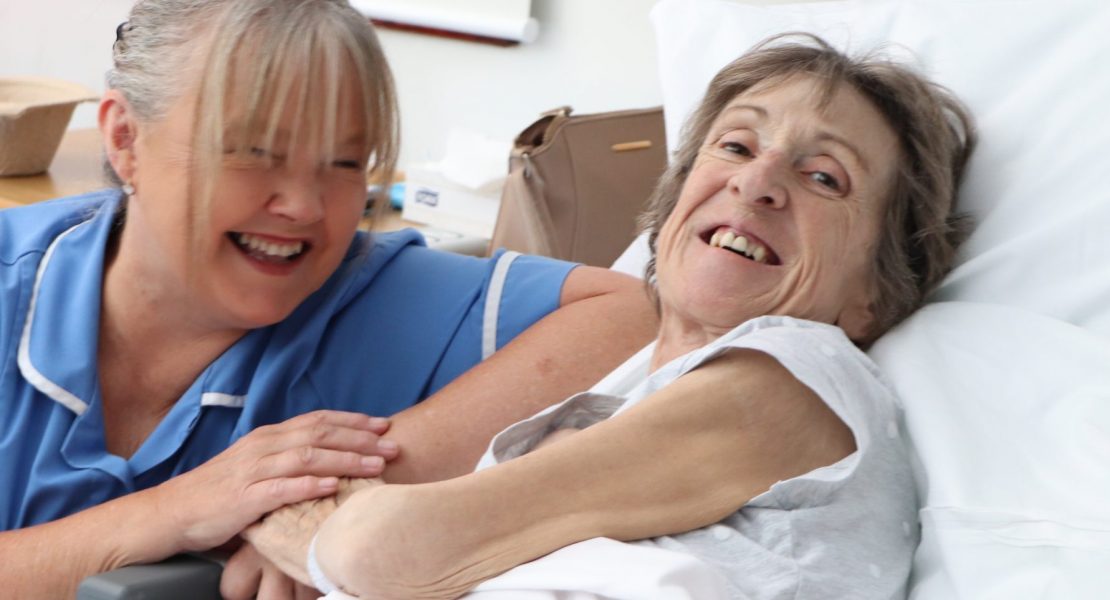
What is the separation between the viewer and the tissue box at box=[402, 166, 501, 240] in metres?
2.42

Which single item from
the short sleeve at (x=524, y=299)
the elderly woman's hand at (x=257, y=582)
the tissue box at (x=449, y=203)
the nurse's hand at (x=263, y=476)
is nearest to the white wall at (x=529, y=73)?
the tissue box at (x=449, y=203)

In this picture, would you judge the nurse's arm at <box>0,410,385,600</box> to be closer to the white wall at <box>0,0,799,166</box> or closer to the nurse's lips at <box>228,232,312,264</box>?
the nurse's lips at <box>228,232,312,264</box>

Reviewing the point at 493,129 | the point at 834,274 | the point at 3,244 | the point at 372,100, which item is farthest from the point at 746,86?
the point at 493,129

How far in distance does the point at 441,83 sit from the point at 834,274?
1.77m

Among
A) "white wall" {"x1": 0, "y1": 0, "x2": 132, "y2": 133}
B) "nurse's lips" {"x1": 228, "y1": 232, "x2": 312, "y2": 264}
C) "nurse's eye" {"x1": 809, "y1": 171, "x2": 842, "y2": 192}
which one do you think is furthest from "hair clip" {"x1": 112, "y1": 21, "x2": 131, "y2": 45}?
"white wall" {"x1": 0, "y1": 0, "x2": 132, "y2": 133}

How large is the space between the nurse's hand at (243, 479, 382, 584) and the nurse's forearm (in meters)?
0.10

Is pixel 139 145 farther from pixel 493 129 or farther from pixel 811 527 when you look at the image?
pixel 493 129

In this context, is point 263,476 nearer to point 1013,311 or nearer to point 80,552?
point 80,552

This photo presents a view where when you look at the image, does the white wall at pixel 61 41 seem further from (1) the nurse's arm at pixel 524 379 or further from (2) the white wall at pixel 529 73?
(1) the nurse's arm at pixel 524 379

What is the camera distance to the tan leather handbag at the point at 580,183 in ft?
6.41

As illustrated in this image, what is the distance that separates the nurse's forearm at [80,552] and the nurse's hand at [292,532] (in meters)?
0.10

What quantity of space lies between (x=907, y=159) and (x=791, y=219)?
0.52 feet

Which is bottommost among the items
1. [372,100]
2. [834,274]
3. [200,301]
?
[200,301]

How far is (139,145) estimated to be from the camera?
1.44 m
